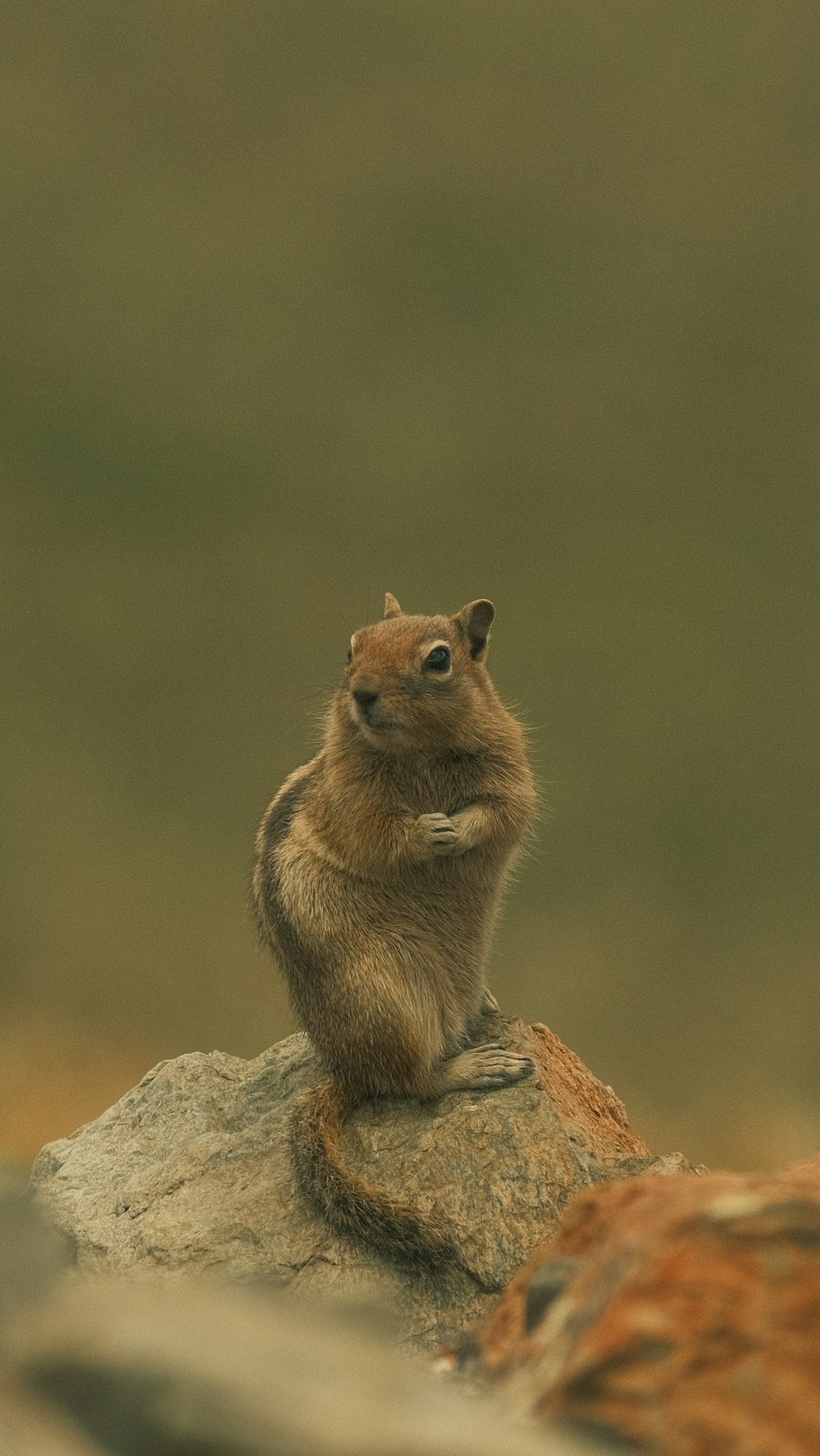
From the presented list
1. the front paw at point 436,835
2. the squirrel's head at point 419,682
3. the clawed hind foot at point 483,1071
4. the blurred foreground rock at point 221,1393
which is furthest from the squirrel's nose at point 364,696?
the blurred foreground rock at point 221,1393

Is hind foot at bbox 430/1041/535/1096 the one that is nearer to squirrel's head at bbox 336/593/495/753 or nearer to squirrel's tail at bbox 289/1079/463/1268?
squirrel's tail at bbox 289/1079/463/1268

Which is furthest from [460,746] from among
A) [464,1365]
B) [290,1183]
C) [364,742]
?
[464,1365]

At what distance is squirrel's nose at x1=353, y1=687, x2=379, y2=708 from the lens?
5566mm

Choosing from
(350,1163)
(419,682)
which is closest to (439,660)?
(419,682)

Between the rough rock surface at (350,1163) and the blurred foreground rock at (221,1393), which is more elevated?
the rough rock surface at (350,1163)

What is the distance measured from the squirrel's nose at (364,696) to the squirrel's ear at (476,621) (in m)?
0.62

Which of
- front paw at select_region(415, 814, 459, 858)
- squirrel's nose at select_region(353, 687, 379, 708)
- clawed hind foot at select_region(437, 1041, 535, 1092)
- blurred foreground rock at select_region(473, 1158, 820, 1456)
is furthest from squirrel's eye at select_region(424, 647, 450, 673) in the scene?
blurred foreground rock at select_region(473, 1158, 820, 1456)

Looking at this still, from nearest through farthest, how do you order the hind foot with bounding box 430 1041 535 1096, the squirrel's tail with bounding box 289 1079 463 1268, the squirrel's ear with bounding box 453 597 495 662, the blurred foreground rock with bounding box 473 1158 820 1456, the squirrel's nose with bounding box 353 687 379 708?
the blurred foreground rock with bounding box 473 1158 820 1456 → the squirrel's tail with bounding box 289 1079 463 1268 → the squirrel's nose with bounding box 353 687 379 708 → the hind foot with bounding box 430 1041 535 1096 → the squirrel's ear with bounding box 453 597 495 662

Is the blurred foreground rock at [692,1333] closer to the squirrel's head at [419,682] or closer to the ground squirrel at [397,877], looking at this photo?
the ground squirrel at [397,877]

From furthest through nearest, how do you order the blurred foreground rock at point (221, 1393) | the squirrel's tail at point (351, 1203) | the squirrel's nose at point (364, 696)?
the squirrel's nose at point (364, 696), the squirrel's tail at point (351, 1203), the blurred foreground rock at point (221, 1393)

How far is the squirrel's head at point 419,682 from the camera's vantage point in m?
5.63

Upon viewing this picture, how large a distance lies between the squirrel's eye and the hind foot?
143 cm

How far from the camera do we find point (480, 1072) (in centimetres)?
573

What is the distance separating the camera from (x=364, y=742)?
233 inches
